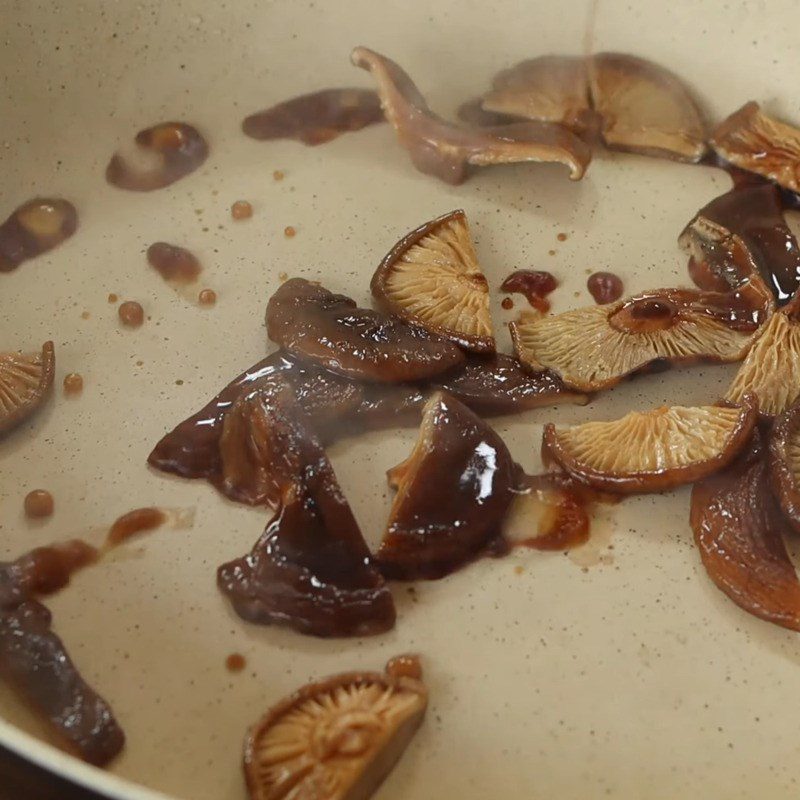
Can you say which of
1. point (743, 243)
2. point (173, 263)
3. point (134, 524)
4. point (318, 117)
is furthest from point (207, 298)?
point (743, 243)

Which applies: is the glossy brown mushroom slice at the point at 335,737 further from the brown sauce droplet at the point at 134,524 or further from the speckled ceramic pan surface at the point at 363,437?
the brown sauce droplet at the point at 134,524

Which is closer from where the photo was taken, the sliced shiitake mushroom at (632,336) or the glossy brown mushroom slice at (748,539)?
the glossy brown mushroom slice at (748,539)

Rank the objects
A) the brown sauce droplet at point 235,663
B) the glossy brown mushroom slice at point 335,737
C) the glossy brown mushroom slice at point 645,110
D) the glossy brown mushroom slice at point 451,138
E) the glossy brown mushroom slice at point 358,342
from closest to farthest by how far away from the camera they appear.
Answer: the glossy brown mushroom slice at point 335,737 → the brown sauce droplet at point 235,663 → the glossy brown mushroom slice at point 358,342 → the glossy brown mushroom slice at point 451,138 → the glossy brown mushroom slice at point 645,110

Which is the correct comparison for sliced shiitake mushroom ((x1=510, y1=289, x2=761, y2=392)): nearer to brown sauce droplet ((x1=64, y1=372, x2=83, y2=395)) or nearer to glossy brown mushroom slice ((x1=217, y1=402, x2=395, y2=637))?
glossy brown mushroom slice ((x1=217, y1=402, x2=395, y2=637))

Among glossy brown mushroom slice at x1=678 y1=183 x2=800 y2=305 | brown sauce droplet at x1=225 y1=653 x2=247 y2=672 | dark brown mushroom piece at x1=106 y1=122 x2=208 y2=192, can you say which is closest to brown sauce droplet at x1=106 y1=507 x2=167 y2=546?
brown sauce droplet at x1=225 y1=653 x2=247 y2=672

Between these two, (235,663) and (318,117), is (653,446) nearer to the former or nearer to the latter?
(235,663)

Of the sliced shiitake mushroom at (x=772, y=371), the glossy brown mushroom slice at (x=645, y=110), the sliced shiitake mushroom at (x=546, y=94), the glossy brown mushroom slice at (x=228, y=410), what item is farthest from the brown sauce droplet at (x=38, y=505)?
the glossy brown mushroom slice at (x=645, y=110)
